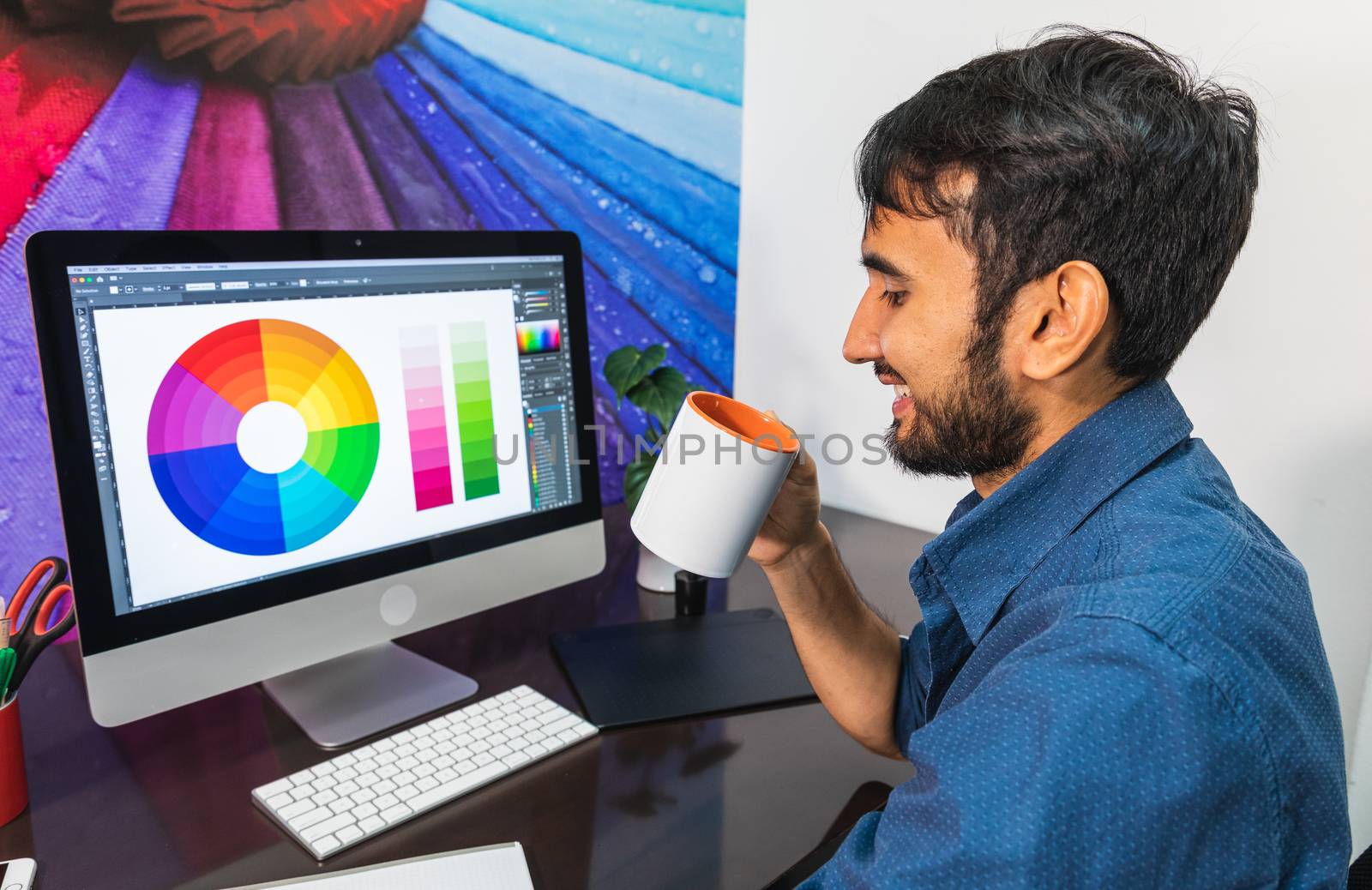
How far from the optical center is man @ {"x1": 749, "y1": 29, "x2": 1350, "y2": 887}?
1.57 feet

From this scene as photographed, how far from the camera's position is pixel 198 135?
108 cm

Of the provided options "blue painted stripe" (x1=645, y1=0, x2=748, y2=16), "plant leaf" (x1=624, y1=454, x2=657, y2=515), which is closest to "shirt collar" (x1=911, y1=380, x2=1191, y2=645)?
"plant leaf" (x1=624, y1=454, x2=657, y2=515)

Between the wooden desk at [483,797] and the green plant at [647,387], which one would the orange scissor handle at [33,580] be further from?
the green plant at [647,387]

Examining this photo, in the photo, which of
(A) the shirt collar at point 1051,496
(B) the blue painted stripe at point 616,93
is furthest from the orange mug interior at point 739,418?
(B) the blue painted stripe at point 616,93

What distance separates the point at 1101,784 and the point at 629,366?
0.95m

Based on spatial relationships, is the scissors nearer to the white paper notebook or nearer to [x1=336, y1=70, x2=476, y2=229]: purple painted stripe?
the white paper notebook

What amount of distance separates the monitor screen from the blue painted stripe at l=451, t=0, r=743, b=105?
549mm

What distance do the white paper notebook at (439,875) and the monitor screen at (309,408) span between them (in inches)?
10.8

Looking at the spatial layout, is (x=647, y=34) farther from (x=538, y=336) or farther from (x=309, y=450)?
(x=309, y=450)

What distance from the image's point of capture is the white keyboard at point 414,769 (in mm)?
726

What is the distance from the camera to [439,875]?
671mm

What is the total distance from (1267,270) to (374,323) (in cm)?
104

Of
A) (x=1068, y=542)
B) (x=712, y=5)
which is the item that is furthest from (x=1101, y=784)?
(x=712, y=5)

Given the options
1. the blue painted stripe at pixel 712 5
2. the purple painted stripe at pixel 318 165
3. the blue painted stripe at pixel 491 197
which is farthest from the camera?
the blue painted stripe at pixel 712 5
